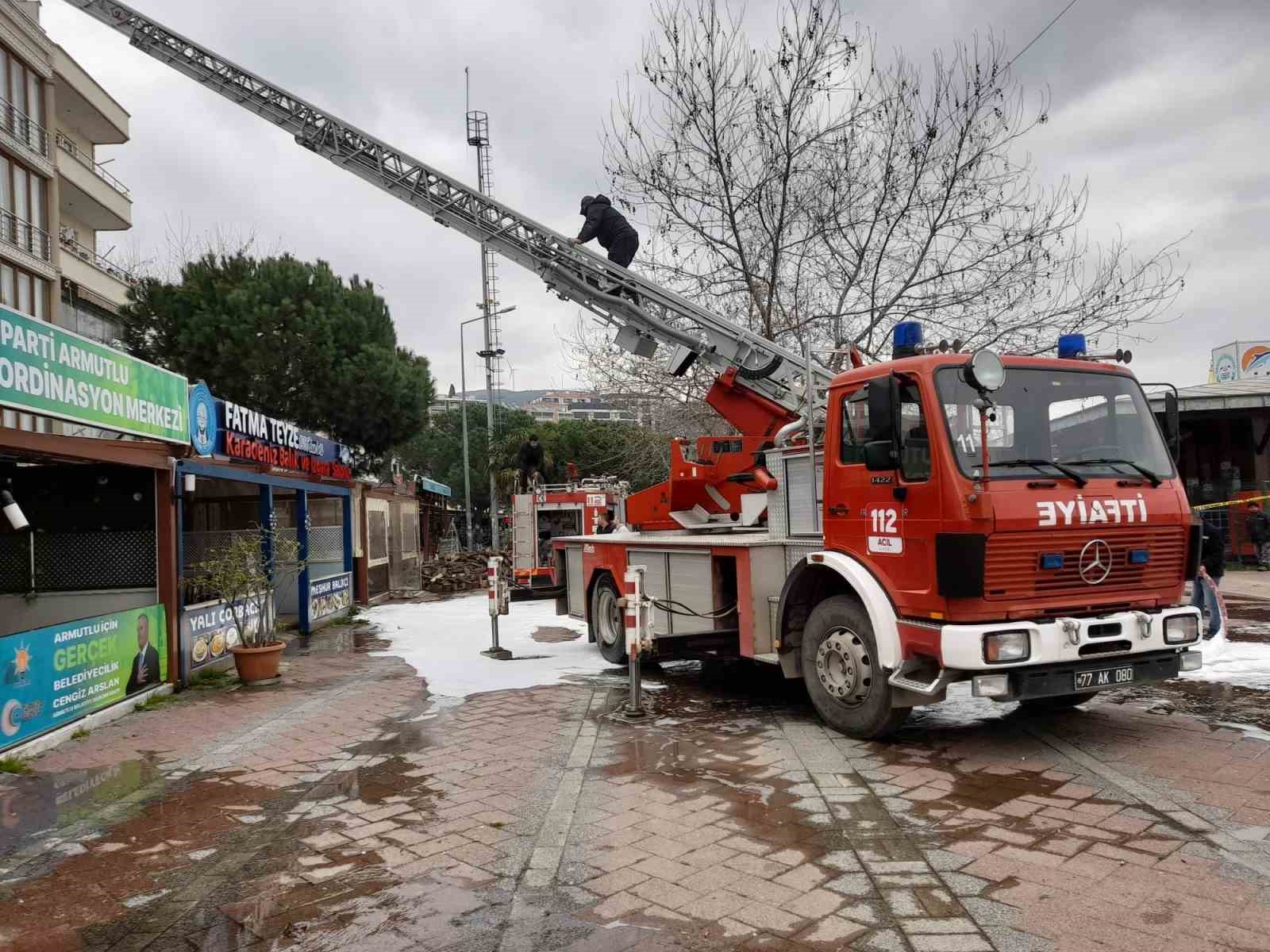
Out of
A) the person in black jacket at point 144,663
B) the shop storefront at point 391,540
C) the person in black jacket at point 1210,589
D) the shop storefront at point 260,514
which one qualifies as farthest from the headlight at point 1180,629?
the shop storefront at point 391,540

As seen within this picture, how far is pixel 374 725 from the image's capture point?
749cm

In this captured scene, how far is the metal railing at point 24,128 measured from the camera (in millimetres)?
23109

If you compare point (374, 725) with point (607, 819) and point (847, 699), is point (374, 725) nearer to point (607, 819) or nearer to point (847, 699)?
point (607, 819)

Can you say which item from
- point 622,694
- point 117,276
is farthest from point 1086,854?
point 117,276

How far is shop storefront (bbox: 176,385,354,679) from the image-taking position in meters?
10.1

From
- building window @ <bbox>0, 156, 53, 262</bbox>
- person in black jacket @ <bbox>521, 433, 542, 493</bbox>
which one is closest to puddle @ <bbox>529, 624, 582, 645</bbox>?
person in black jacket @ <bbox>521, 433, 542, 493</bbox>

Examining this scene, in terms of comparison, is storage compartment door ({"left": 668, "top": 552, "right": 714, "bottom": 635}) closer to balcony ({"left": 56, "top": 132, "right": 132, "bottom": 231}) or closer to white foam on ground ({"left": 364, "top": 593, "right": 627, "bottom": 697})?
white foam on ground ({"left": 364, "top": 593, "right": 627, "bottom": 697})

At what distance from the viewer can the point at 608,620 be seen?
1045 centimetres

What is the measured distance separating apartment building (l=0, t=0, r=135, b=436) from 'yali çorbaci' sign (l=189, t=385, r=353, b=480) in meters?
5.13

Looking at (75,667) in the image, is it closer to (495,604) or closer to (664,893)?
(495,604)

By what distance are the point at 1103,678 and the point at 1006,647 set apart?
765 mm

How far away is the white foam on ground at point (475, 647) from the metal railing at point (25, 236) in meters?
14.2

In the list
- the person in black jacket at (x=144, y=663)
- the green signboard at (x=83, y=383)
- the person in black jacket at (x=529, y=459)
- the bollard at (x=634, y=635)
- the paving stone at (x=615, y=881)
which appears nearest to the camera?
the paving stone at (x=615, y=881)

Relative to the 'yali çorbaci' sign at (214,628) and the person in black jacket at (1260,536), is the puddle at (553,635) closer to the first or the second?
the 'yali çorbaci' sign at (214,628)
